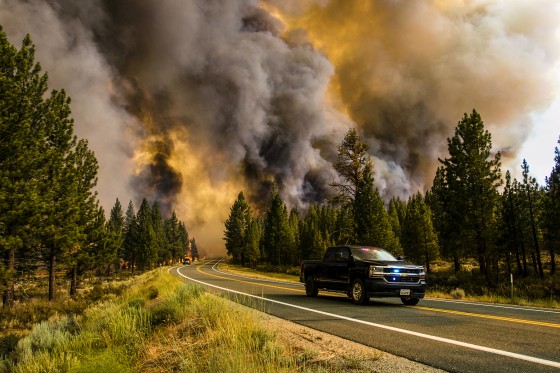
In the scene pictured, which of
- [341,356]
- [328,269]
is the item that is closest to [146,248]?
[328,269]

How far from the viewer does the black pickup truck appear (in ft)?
36.1

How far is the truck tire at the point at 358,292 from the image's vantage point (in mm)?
11320

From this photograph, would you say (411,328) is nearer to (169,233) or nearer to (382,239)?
(382,239)

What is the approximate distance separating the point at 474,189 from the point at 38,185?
31236 millimetres

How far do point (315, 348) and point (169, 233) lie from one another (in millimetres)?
121695

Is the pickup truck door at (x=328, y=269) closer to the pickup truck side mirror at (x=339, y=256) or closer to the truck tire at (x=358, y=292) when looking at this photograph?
the pickup truck side mirror at (x=339, y=256)

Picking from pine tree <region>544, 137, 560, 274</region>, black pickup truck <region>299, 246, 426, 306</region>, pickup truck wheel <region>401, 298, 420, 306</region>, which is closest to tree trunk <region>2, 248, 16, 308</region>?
black pickup truck <region>299, 246, 426, 306</region>

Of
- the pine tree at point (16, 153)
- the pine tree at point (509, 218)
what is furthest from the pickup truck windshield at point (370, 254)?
the pine tree at point (509, 218)

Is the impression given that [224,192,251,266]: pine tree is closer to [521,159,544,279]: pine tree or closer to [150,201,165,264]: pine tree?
[150,201,165,264]: pine tree

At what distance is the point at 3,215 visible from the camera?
17.5 m

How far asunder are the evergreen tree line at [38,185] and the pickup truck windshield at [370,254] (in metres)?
15.6

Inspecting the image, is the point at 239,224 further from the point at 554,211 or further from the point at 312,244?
the point at 554,211

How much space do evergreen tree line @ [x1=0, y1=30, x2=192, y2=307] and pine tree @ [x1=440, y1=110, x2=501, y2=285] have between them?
96.8 feet

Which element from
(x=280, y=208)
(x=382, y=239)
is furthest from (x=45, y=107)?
(x=280, y=208)
